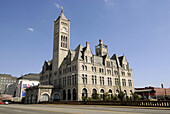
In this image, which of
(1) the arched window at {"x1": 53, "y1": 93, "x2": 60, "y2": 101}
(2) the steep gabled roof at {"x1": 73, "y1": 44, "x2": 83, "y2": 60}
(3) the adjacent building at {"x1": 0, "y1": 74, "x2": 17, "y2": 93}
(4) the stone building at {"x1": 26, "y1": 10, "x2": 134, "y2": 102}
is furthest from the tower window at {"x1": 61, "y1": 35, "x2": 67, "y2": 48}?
(3) the adjacent building at {"x1": 0, "y1": 74, "x2": 17, "y2": 93}

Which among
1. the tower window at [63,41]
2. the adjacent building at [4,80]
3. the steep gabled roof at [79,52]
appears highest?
the tower window at [63,41]

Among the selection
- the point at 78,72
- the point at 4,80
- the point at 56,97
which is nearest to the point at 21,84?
the point at 56,97

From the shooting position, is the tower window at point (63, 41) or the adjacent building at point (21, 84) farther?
the adjacent building at point (21, 84)

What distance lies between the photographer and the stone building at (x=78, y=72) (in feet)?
180

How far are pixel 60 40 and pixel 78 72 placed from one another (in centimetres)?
1949

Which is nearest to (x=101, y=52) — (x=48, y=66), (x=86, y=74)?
(x=86, y=74)

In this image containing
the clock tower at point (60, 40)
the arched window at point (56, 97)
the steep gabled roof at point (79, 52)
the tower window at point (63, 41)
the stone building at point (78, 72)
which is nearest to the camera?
the stone building at point (78, 72)

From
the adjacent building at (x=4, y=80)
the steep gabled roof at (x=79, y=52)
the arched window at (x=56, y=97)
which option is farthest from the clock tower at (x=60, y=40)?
the adjacent building at (x=4, y=80)

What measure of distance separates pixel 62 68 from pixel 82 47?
1197 cm

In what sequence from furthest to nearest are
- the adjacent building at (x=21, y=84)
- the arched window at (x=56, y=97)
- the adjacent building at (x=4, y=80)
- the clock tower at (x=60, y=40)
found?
the adjacent building at (x=4, y=80) → the adjacent building at (x=21, y=84) → the clock tower at (x=60, y=40) → the arched window at (x=56, y=97)

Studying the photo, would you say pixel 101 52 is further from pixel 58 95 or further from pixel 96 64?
pixel 58 95

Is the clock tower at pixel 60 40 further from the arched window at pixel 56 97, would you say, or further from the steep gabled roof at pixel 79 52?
the arched window at pixel 56 97

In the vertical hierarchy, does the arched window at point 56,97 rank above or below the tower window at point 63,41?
below

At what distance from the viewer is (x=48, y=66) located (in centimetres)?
7294
